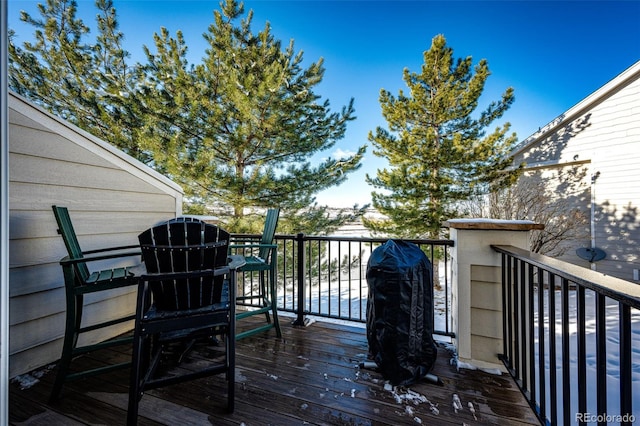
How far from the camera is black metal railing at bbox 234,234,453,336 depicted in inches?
108

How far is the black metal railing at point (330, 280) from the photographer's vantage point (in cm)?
273

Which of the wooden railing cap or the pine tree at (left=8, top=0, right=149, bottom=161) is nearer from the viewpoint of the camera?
the wooden railing cap

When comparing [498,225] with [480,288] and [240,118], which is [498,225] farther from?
[240,118]

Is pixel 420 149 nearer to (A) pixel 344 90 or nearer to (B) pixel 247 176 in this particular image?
(A) pixel 344 90

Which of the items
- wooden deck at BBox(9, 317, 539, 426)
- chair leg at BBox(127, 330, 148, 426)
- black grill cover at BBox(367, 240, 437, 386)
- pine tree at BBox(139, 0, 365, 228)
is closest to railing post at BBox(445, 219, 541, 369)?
wooden deck at BBox(9, 317, 539, 426)

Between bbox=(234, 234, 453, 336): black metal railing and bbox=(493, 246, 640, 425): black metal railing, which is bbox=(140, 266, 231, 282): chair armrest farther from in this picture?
bbox=(493, 246, 640, 425): black metal railing

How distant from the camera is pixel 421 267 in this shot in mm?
1752

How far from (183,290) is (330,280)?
137 inches

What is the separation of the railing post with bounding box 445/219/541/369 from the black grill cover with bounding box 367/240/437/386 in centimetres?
32

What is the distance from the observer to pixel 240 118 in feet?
18.6

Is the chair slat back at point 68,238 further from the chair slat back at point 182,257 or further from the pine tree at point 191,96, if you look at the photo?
the pine tree at point 191,96

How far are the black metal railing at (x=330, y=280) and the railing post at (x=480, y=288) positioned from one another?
7.4 inches

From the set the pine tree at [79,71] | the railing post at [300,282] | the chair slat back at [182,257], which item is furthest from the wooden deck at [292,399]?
the pine tree at [79,71]

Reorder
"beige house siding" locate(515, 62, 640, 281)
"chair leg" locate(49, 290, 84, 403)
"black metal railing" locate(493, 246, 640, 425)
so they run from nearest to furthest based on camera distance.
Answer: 1. "black metal railing" locate(493, 246, 640, 425)
2. "chair leg" locate(49, 290, 84, 403)
3. "beige house siding" locate(515, 62, 640, 281)
